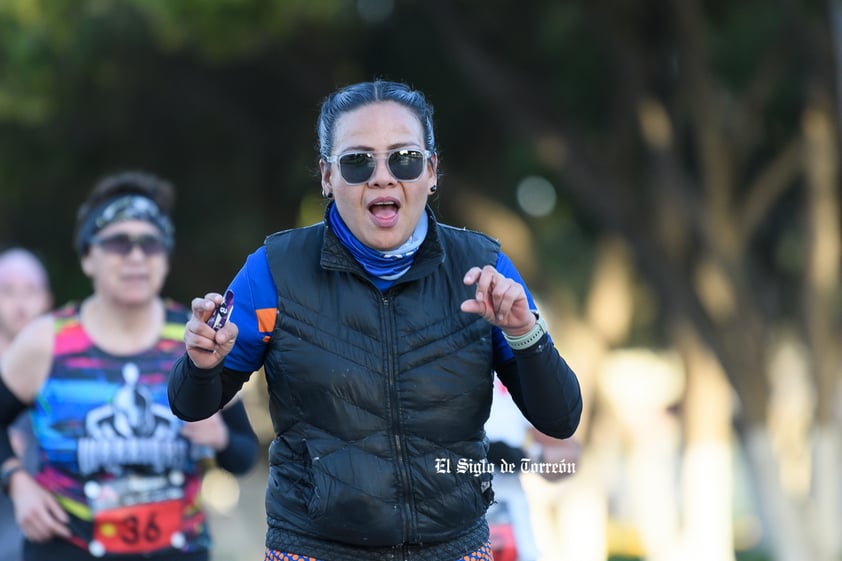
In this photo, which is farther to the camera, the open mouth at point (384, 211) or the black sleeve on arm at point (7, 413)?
the black sleeve on arm at point (7, 413)

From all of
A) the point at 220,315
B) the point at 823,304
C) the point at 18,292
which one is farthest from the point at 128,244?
the point at 823,304

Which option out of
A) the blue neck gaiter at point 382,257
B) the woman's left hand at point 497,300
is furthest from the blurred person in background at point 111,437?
the woman's left hand at point 497,300

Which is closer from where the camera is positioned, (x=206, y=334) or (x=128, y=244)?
(x=206, y=334)

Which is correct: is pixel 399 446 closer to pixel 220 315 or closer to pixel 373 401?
pixel 373 401

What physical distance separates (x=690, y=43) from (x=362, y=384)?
8.42 meters

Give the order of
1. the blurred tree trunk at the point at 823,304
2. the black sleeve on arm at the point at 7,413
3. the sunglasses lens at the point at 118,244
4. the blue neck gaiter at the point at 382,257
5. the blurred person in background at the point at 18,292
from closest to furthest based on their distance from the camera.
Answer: the blue neck gaiter at the point at 382,257
the black sleeve on arm at the point at 7,413
the sunglasses lens at the point at 118,244
the blurred person in background at the point at 18,292
the blurred tree trunk at the point at 823,304

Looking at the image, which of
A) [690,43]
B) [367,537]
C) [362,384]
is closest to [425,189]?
[362,384]

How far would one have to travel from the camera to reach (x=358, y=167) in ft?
10.3

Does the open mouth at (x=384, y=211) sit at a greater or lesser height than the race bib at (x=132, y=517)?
greater

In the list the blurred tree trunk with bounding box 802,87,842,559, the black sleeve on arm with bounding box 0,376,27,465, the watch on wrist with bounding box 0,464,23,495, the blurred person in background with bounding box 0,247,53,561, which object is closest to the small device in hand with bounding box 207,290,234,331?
the black sleeve on arm with bounding box 0,376,27,465

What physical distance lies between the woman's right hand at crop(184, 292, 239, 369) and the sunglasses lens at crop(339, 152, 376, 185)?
0.43m

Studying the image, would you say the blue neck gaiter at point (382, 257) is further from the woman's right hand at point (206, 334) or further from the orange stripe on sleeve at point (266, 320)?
the woman's right hand at point (206, 334)

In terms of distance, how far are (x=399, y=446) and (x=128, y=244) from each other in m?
2.51

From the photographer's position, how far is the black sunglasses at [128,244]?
5219 millimetres
